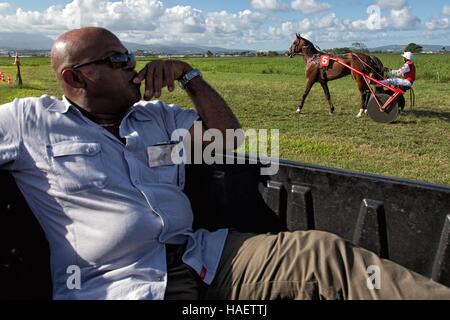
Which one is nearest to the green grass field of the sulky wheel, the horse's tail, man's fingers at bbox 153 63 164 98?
the sulky wheel

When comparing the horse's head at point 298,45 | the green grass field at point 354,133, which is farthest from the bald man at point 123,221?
the horse's head at point 298,45

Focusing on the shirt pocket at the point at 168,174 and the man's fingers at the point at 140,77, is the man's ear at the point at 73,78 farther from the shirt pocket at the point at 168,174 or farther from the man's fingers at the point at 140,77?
the shirt pocket at the point at 168,174

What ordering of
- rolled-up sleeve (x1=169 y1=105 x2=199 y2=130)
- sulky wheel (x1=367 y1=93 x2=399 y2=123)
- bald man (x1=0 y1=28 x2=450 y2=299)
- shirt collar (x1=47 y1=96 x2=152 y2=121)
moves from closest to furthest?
bald man (x1=0 y1=28 x2=450 y2=299) < shirt collar (x1=47 y1=96 x2=152 y2=121) < rolled-up sleeve (x1=169 y1=105 x2=199 y2=130) < sulky wheel (x1=367 y1=93 x2=399 y2=123)

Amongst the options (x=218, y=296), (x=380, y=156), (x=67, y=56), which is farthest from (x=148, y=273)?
(x=380, y=156)

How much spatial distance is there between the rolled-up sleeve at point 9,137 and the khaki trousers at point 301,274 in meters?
0.80

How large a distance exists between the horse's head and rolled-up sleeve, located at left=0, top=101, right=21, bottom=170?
10319 millimetres

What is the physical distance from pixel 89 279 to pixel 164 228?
0.35 meters

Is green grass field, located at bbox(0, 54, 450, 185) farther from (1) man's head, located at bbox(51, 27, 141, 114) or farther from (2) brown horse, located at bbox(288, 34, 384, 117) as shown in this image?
(1) man's head, located at bbox(51, 27, 141, 114)

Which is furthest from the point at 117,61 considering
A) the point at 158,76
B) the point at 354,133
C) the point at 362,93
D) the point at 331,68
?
the point at 331,68

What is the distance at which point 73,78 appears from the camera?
2186 mm

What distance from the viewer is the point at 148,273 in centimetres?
188

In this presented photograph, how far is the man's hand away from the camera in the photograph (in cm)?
226

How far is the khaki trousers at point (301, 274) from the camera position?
1.72 meters

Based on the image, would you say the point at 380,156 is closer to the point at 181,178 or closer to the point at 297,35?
the point at 181,178
